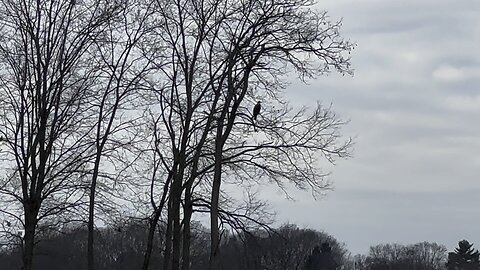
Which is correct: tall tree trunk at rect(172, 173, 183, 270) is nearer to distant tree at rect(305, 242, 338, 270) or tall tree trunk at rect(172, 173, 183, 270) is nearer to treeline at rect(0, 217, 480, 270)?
treeline at rect(0, 217, 480, 270)

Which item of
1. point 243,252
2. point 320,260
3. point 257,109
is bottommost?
point 243,252

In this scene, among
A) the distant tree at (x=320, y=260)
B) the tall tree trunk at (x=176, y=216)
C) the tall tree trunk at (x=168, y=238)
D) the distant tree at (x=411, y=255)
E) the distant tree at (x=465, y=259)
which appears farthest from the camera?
the distant tree at (x=411, y=255)

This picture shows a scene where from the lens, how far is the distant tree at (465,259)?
4176 inches

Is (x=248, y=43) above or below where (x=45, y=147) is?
above

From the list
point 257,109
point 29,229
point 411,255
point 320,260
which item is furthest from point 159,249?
point 411,255

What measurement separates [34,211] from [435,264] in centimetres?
10424

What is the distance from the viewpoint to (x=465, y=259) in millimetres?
106250

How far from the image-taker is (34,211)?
2706 centimetres

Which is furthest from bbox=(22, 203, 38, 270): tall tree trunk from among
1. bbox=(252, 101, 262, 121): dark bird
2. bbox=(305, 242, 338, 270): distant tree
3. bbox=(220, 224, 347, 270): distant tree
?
bbox=(305, 242, 338, 270): distant tree

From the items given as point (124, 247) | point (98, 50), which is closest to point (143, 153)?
point (98, 50)

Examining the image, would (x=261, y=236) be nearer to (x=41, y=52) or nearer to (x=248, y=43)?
(x=248, y=43)

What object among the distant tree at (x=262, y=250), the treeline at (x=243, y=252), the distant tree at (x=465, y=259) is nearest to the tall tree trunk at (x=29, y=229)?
the treeline at (x=243, y=252)

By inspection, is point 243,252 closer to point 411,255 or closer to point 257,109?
point 257,109

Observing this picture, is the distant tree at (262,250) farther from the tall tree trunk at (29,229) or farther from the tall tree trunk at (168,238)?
the tall tree trunk at (29,229)
